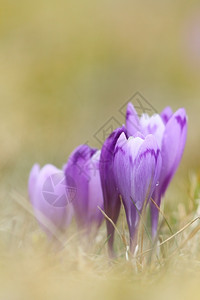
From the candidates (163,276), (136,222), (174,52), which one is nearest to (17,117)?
(174,52)

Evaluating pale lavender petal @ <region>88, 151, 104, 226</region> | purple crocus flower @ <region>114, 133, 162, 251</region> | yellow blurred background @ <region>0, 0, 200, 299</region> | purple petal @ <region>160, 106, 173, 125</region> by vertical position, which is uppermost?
yellow blurred background @ <region>0, 0, 200, 299</region>

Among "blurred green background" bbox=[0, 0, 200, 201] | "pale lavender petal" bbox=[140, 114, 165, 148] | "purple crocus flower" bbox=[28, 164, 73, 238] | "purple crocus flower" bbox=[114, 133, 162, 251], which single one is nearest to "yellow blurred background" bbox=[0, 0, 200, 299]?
"blurred green background" bbox=[0, 0, 200, 201]

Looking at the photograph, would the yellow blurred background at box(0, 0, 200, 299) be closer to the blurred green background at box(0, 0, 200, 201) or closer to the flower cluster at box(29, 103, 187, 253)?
the blurred green background at box(0, 0, 200, 201)

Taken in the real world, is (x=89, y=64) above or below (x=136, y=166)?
above

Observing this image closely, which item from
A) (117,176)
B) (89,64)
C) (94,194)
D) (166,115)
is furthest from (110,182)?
(89,64)

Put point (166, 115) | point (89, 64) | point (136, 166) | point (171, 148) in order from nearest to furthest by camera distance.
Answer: point (136, 166) → point (171, 148) → point (166, 115) → point (89, 64)

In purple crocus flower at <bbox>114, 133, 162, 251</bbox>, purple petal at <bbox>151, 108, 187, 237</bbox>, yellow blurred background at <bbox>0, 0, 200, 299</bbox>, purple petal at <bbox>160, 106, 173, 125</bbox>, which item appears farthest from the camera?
yellow blurred background at <bbox>0, 0, 200, 299</bbox>

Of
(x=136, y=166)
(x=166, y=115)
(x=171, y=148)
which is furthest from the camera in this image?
(x=166, y=115)

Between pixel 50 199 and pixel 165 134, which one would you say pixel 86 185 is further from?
pixel 165 134
